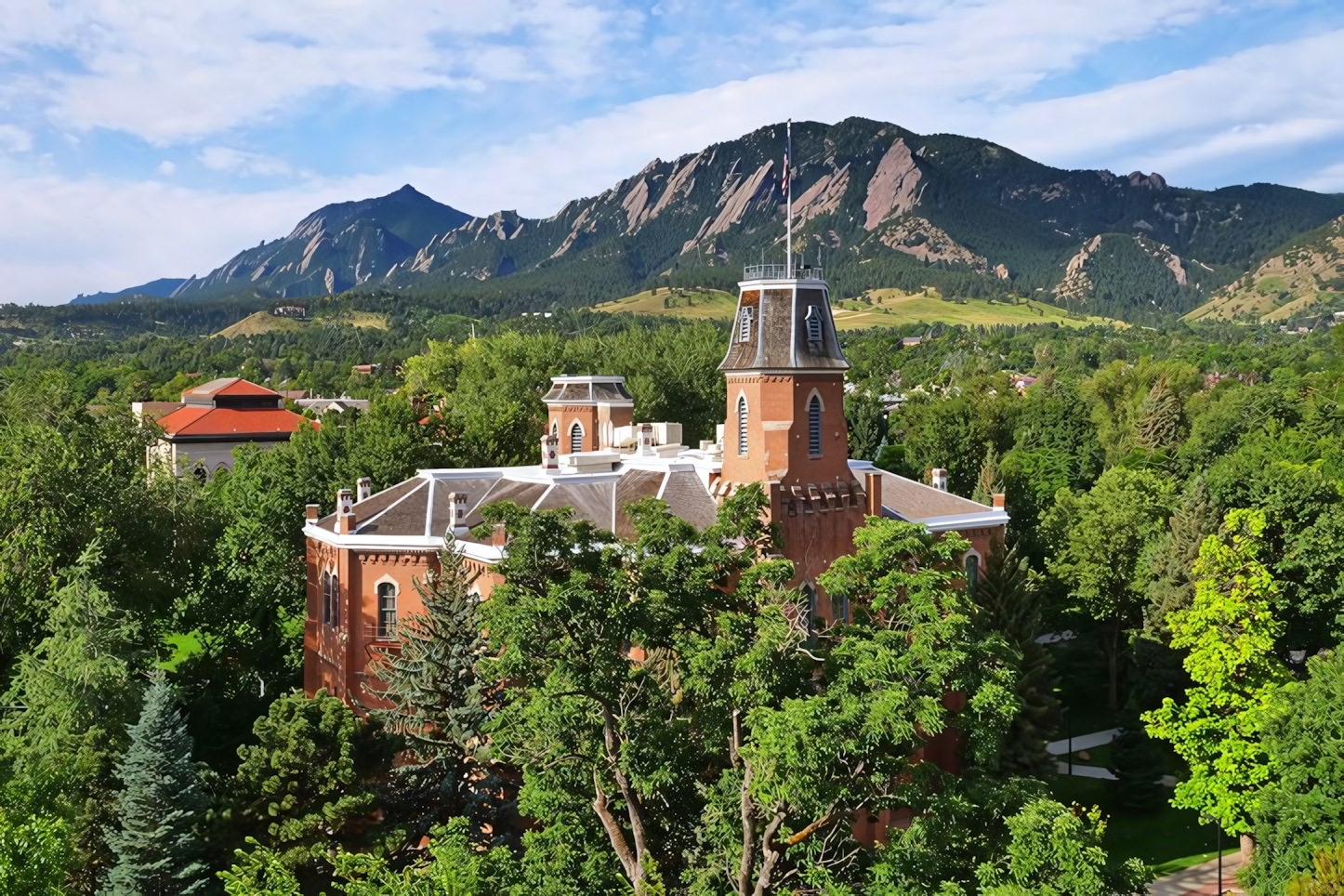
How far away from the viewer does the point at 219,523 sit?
146ft

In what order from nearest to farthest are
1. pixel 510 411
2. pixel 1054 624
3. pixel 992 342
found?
1. pixel 1054 624
2. pixel 510 411
3. pixel 992 342

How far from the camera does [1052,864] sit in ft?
64.9

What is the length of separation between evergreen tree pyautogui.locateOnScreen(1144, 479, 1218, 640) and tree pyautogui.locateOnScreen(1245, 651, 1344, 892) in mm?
13407

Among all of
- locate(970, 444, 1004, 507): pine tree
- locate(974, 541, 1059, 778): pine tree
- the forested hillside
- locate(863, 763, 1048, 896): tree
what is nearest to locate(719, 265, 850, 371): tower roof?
the forested hillside

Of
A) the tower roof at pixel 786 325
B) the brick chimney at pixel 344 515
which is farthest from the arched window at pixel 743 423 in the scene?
the brick chimney at pixel 344 515

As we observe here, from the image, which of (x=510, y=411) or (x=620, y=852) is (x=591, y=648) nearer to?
(x=620, y=852)

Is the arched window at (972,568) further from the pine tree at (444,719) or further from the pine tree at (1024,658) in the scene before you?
the pine tree at (444,719)

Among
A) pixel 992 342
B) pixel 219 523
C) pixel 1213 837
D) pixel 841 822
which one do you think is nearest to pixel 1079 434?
pixel 1213 837

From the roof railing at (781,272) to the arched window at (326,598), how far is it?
752 inches

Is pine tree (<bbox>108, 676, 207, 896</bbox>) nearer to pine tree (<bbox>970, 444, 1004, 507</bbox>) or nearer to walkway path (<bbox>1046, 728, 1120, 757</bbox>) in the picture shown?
walkway path (<bbox>1046, 728, 1120, 757</bbox>)

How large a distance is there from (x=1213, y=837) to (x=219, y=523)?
37628mm

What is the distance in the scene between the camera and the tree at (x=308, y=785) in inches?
1070

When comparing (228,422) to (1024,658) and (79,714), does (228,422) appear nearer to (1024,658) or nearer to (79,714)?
(79,714)

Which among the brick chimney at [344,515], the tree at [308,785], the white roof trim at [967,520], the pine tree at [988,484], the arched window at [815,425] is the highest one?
the arched window at [815,425]
